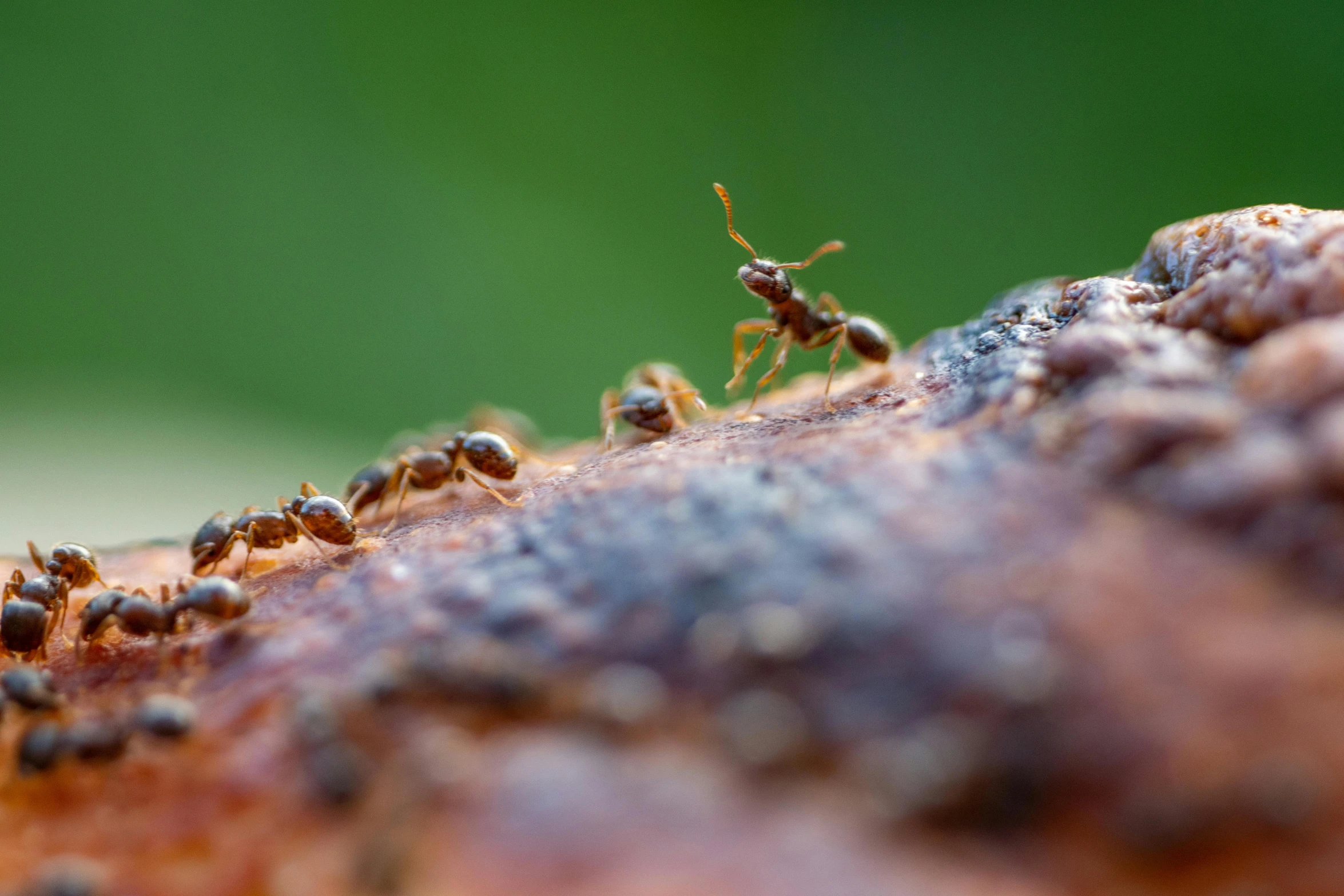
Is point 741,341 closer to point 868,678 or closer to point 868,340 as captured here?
point 868,340

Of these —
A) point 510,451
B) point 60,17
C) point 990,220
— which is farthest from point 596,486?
point 60,17

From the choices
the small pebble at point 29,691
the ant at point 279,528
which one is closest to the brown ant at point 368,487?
the ant at point 279,528

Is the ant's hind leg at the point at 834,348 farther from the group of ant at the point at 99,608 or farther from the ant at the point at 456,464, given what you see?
the group of ant at the point at 99,608

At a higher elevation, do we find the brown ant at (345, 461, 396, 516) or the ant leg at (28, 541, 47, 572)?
the brown ant at (345, 461, 396, 516)

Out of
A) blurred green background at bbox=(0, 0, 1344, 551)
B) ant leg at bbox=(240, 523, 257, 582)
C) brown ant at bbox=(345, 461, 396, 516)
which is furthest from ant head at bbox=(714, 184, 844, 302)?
blurred green background at bbox=(0, 0, 1344, 551)

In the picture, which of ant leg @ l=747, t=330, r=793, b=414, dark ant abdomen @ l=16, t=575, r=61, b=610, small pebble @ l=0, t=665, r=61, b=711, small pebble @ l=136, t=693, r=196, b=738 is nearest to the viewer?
small pebble @ l=136, t=693, r=196, b=738

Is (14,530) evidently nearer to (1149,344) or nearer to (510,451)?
(510,451)

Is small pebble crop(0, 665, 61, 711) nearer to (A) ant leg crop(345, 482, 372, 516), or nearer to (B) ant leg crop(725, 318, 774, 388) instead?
(A) ant leg crop(345, 482, 372, 516)

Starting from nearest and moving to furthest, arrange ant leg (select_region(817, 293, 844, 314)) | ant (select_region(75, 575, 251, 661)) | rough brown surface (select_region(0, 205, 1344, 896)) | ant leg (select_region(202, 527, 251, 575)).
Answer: rough brown surface (select_region(0, 205, 1344, 896)), ant (select_region(75, 575, 251, 661)), ant leg (select_region(202, 527, 251, 575)), ant leg (select_region(817, 293, 844, 314))
